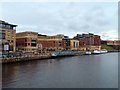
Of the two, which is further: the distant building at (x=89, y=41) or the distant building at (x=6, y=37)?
the distant building at (x=89, y=41)

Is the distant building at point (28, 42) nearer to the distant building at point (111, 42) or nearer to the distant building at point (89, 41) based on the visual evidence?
the distant building at point (89, 41)

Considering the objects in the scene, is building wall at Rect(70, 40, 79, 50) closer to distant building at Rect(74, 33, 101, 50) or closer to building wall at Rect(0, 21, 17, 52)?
distant building at Rect(74, 33, 101, 50)

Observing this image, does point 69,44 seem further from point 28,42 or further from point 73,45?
point 28,42

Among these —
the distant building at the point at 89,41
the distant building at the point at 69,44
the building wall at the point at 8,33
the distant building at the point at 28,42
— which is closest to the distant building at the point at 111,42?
the distant building at the point at 89,41

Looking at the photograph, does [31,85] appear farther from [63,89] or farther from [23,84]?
[63,89]

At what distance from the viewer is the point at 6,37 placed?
51.9 m

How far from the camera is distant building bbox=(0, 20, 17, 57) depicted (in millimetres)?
47750

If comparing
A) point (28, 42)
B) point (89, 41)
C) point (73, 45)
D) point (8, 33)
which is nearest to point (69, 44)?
point (73, 45)

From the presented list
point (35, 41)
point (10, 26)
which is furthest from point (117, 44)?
point (10, 26)

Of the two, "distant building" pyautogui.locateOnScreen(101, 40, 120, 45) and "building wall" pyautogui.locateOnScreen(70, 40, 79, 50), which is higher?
"distant building" pyautogui.locateOnScreen(101, 40, 120, 45)

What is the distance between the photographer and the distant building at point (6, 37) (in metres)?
47.8

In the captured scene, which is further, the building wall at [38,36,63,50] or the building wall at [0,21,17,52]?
the building wall at [38,36,63,50]

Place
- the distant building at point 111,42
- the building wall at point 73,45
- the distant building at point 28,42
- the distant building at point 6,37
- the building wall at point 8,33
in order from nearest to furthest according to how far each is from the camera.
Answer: the distant building at point 6,37 → the building wall at point 8,33 → the distant building at point 28,42 → the building wall at point 73,45 → the distant building at point 111,42

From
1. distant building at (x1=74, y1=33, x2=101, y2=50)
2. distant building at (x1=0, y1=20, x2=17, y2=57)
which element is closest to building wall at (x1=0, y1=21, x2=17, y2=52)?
distant building at (x1=0, y1=20, x2=17, y2=57)
